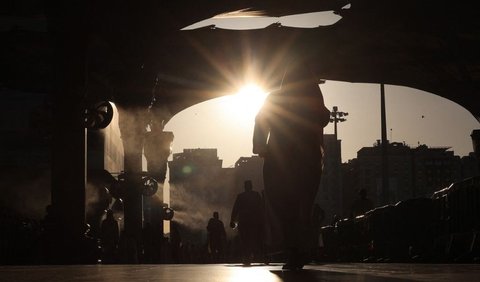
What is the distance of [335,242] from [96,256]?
45.4ft

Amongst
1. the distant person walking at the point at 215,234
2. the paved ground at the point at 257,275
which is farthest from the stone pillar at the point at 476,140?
the paved ground at the point at 257,275

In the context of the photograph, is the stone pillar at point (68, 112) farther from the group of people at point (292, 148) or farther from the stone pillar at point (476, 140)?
the stone pillar at point (476, 140)

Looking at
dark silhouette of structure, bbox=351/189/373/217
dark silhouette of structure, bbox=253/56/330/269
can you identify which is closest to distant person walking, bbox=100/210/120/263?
dark silhouette of structure, bbox=351/189/373/217

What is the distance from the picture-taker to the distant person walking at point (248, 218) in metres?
17.9

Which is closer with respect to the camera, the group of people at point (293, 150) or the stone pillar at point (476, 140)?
the group of people at point (293, 150)

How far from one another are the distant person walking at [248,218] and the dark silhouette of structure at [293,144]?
7990 mm

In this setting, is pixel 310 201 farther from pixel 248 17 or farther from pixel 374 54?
pixel 374 54

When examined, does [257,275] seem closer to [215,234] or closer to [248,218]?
[248,218]

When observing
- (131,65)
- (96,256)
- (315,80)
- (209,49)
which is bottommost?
(96,256)

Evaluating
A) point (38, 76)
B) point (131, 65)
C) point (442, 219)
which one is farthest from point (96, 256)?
point (38, 76)

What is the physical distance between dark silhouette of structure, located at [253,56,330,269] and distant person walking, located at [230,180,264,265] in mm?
7990

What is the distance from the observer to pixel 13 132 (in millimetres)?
77250

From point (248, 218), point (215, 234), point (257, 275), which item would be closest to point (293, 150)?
point (257, 275)

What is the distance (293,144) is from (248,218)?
8640 mm
